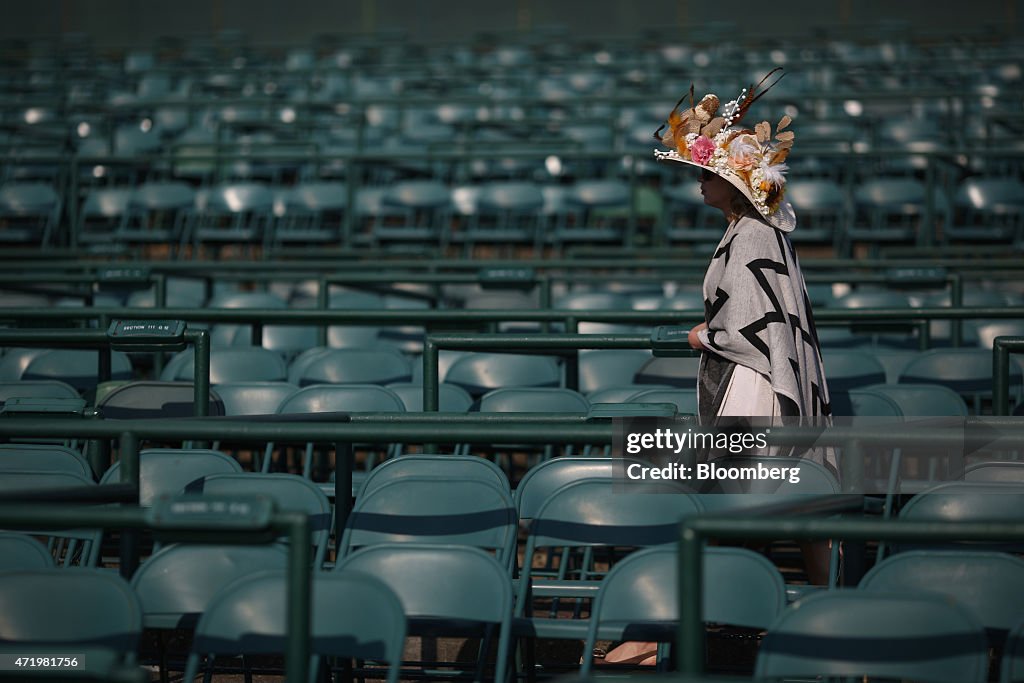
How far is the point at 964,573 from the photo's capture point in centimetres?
296

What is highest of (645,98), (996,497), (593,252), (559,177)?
(645,98)

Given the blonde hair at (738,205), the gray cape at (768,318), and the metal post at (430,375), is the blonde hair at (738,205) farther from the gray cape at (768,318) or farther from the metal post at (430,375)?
the metal post at (430,375)

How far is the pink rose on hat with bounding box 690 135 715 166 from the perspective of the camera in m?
3.78

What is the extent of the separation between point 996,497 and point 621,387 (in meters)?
2.03

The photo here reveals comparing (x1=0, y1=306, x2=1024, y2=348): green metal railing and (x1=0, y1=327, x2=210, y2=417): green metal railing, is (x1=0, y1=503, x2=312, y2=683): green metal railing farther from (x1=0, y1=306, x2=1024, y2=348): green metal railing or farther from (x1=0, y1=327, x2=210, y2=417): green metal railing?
(x1=0, y1=306, x2=1024, y2=348): green metal railing

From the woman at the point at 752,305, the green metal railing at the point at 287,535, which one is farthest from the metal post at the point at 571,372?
the green metal railing at the point at 287,535

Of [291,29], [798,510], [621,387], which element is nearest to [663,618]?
[798,510]

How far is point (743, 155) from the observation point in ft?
12.3

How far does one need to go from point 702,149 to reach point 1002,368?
1461 mm

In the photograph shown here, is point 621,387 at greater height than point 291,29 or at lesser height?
lesser

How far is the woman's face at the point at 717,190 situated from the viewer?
3785mm

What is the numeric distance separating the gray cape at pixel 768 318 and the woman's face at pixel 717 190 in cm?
10

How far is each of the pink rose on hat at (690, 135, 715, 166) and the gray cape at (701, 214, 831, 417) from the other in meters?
0.24

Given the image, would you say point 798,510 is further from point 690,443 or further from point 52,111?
point 52,111
